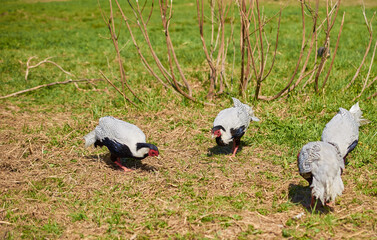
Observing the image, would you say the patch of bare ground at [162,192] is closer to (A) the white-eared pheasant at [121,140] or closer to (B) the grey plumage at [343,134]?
(A) the white-eared pheasant at [121,140]

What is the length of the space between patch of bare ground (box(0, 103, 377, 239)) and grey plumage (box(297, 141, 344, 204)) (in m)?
0.30

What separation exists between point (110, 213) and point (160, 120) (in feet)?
8.54

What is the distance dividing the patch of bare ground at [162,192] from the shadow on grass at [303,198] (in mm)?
11

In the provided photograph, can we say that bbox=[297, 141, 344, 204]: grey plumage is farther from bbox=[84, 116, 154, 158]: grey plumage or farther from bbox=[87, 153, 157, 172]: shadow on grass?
bbox=[87, 153, 157, 172]: shadow on grass

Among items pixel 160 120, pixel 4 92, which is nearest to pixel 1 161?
pixel 160 120

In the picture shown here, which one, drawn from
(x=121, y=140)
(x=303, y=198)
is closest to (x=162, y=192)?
(x=121, y=140)

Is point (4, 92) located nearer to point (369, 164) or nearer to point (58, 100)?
point (58, 100)

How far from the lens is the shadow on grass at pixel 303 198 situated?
3578mm

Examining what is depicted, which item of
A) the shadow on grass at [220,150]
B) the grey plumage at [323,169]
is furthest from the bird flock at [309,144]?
the shadow on grass at [220,150]

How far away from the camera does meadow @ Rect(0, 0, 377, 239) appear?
336 cm

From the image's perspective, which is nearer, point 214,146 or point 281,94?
point 214,146

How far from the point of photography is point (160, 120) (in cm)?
599

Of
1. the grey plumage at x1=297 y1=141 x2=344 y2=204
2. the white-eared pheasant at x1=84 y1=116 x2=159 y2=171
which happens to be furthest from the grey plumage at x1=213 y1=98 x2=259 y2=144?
the grey plumage at x1=297 y1=141 x2=344 y2=204

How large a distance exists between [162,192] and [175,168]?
1.86 ft
